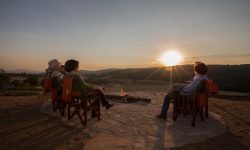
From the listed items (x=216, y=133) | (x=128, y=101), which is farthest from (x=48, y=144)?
(x=128, y=101)

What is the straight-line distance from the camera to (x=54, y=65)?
8.51m

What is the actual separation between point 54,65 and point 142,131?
168 inches

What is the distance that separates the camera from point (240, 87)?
22.0m

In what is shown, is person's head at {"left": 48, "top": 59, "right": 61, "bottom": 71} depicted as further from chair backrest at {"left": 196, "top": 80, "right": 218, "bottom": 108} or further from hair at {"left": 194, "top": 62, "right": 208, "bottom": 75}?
chair backrest at {"left": 196, "top": 80, "right": 218, "bottom": 108}

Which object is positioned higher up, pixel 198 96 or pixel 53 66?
pixel 53 66

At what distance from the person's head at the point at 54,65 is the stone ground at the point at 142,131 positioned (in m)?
1.54

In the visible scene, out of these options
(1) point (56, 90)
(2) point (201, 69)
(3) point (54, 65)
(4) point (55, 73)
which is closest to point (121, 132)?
(2) point (201, 69)

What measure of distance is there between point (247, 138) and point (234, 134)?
35 centimetres

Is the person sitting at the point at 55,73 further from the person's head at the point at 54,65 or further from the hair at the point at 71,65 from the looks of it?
the hair at the point at 71,65

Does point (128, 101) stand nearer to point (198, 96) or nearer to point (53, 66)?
point (53, 66)

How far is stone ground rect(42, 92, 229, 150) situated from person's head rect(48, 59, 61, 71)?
5.07ft

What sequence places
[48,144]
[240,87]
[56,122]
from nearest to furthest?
[48,144] → [56,122] → [240,87]

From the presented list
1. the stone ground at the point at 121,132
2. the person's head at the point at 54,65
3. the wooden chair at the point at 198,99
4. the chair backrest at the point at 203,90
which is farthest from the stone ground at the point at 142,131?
the person's head at the point at 54,65

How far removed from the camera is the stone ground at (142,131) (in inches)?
195
